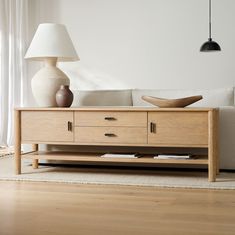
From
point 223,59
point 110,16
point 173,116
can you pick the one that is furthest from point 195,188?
point 110,16

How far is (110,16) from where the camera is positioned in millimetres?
6746

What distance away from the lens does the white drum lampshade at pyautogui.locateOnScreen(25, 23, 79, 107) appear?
406 cm

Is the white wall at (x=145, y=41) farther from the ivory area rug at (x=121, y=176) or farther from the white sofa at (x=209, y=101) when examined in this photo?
the ivory area rug at (x=121, y=176)

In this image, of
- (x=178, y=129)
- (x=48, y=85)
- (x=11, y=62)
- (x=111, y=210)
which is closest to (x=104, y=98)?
(x=48, y=85)

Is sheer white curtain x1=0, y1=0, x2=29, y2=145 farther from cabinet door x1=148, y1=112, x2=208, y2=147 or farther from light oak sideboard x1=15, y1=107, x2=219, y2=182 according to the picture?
cabinet door x1=148, y1=112, x2=208, y2=147

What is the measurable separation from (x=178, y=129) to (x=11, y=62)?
3.23 m

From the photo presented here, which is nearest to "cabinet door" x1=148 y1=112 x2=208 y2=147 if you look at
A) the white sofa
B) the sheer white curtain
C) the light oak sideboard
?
the light oak sideboard

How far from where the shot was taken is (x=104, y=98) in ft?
15.9

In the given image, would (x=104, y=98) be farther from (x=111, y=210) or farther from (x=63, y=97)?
A: (x=111, y=210)

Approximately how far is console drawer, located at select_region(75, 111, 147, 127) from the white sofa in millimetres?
682

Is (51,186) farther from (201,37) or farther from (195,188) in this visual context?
(201,37)

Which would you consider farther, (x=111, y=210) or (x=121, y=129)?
(x=121, y=129)

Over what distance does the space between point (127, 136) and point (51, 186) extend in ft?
2.19

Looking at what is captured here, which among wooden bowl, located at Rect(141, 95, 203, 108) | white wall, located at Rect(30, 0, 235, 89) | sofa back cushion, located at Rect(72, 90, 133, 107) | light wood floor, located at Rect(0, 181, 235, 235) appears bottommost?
light wood floor, located at Rect(0, 181, 235, 235)
